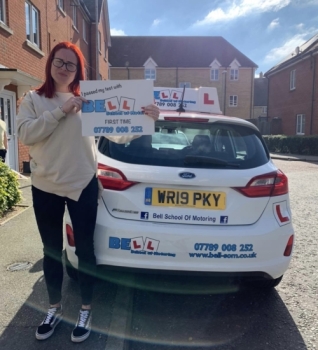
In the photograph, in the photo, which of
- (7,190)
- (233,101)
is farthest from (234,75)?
(7,190)

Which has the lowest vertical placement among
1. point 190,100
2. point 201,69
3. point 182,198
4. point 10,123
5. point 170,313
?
point 170,313

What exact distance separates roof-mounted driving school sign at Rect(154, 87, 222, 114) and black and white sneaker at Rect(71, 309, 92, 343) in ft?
7.39

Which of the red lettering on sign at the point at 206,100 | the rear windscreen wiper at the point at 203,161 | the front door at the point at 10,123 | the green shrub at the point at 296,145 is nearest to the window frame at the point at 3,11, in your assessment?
the front door at the point at 10,123

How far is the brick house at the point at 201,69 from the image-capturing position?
42.7 m

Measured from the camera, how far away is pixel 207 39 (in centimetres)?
4644

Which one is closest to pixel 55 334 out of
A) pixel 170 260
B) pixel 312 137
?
pixel 170 260

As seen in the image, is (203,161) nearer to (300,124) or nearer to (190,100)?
(190,100)

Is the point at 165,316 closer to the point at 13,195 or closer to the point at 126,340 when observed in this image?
the point at 126,340


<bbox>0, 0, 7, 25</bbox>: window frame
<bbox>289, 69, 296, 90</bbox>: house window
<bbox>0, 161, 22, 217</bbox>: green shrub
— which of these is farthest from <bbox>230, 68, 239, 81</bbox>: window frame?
<bbox>0, 161, 22, 217</bbox>: green shrub

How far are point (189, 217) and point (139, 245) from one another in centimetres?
42

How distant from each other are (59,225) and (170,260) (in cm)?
84

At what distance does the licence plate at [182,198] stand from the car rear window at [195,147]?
8.2 inches

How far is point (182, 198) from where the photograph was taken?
2660mm

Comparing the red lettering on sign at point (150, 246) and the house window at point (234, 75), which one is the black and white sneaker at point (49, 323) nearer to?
the red lettering on sign at point (150, 246)
